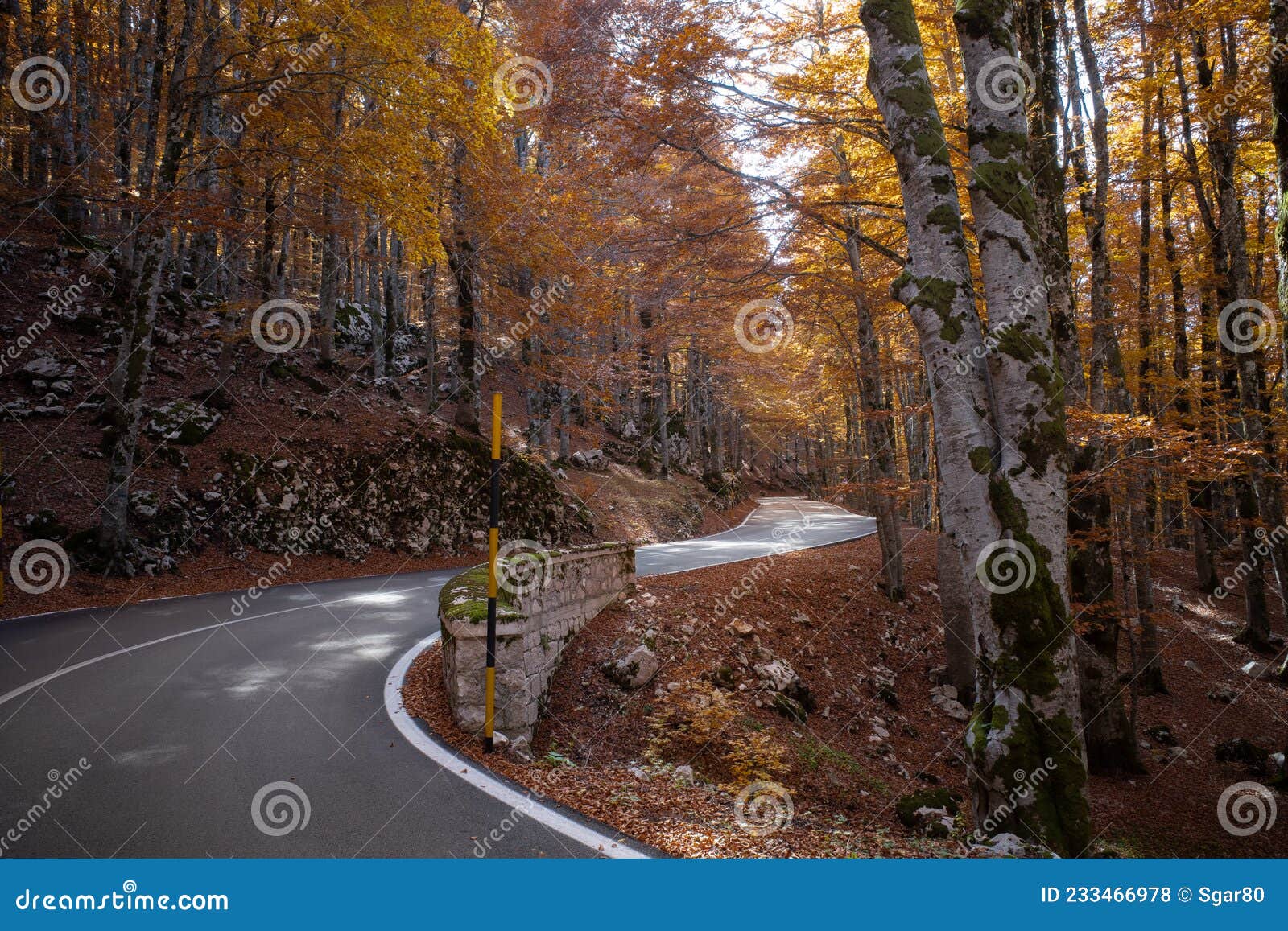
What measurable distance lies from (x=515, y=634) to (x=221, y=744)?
236cm

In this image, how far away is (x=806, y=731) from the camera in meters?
8.22

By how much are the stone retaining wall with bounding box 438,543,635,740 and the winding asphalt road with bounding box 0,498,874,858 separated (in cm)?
59

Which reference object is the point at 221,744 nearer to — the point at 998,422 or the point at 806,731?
the point at 806,731

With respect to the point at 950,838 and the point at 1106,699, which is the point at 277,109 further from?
the point at 1106,699

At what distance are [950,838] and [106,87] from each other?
2638 cm

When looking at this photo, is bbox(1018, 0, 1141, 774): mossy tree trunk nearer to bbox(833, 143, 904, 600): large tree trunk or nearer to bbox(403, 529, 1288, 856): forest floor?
bbox(403, 529, 1288, 856): forest floor

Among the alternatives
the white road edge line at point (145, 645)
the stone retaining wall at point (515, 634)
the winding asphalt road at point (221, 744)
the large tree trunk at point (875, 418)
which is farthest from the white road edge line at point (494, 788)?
the large tree trunk at point (875, 418)

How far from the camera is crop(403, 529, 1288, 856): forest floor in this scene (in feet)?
15.2

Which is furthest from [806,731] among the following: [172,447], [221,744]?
[172,447]

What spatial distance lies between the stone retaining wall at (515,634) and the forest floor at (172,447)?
699 cm

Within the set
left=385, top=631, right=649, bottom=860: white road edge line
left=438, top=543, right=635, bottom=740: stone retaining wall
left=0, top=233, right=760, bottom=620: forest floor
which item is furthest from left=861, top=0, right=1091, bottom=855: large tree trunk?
left=0, top=233, right=760, bottom=620: forest floor

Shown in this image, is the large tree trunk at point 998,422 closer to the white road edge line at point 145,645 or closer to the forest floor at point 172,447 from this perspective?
the white road edge line at point 145,645

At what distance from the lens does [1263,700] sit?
11742 millimetres

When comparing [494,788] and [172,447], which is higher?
[172,447]
